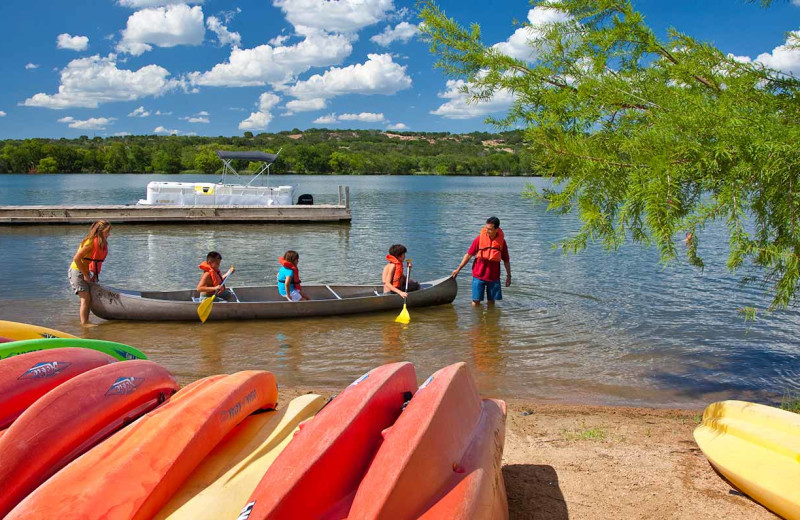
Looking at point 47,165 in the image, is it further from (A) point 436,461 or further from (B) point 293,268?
(A) point 436,461

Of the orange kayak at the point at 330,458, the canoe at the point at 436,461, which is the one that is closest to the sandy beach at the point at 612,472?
the canoe at the point at 436,461

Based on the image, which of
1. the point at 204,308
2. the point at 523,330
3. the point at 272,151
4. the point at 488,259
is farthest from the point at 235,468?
the point at 272,151

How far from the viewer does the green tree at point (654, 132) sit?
465cm

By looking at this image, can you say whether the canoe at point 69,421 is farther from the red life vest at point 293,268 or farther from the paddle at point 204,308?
the red life vest at point 293,268

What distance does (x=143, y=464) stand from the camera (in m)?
2.96

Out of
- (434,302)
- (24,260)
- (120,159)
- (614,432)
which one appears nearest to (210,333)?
(434,302)

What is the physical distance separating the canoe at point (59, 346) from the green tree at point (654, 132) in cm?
417

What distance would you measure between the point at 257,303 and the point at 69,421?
824 centimetres

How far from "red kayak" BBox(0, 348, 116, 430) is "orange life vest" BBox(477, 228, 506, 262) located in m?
8.44

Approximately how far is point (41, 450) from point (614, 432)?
4641mm

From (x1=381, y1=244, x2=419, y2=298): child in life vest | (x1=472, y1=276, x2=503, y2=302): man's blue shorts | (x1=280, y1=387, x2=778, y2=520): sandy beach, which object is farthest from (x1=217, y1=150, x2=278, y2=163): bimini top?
(x1=280, y1=387, x2=778, y2=520): sandy beach

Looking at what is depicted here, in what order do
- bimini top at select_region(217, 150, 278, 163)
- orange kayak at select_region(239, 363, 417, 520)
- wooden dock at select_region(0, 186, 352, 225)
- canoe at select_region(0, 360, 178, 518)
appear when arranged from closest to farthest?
orange kayak at select_region(239, 363, 417, 520) < canoe at select_region(0, 360, 178, 518) < wooden dock at select_region(0, 186, 352, 225) < bimini top at select_region(217, 150, 278, 163)

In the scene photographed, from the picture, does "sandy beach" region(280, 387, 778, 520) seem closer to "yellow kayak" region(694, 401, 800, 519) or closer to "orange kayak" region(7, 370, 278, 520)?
"yellow kayak" region(694, 401, 800, 519)

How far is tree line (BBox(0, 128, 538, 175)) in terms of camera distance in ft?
386
